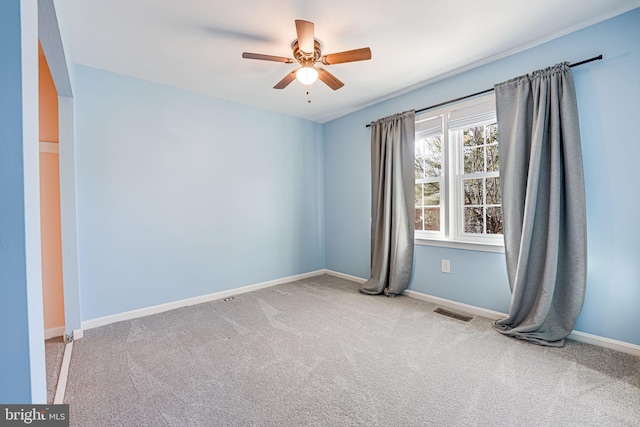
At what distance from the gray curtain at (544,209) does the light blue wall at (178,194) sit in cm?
272

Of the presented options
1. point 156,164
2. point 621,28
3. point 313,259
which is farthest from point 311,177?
point 621,28

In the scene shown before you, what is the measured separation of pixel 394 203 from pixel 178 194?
253cm

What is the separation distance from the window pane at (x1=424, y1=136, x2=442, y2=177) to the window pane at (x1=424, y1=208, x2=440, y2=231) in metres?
0.42

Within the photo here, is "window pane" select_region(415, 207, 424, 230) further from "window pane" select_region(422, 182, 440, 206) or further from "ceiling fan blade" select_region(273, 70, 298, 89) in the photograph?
"ceiling fan blade" select_region(273, 70, 298, 89)

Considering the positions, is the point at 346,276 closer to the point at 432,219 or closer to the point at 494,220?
the point at 432,219

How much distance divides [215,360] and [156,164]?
212cm

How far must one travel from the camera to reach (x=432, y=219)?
326 centimetres

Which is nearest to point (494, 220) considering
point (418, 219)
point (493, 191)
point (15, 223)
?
point (493, 191)

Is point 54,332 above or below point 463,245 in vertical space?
below

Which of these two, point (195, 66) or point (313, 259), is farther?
point (313, 259)

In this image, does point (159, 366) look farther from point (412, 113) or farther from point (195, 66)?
point (412, 113)

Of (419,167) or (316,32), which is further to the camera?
(419,167)

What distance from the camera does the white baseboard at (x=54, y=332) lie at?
7.93 ft

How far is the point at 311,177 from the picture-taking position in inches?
173
